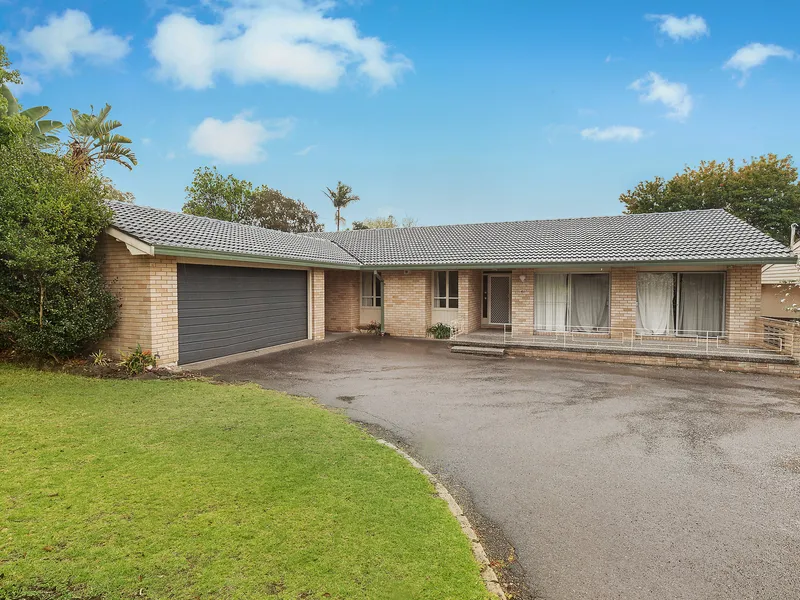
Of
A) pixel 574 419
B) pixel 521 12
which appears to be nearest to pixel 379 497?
pixel 574 419

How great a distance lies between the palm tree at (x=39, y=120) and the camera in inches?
487

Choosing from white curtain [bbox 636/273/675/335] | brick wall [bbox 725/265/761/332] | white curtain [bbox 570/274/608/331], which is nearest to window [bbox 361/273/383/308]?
white curtain [bbox 570/274/608/331]

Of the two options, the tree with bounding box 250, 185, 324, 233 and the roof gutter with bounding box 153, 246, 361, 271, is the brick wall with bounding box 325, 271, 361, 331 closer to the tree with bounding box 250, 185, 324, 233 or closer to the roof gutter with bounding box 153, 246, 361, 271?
the roof gutter with bounding box 153, 246, 361, 271

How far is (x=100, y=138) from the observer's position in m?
20.1

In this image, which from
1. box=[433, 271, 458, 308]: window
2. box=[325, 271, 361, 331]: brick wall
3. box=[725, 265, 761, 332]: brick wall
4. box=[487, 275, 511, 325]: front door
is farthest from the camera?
box=[325, 271, 361, 331]: brick wall

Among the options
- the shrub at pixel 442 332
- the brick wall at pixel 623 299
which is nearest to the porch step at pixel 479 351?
the shrub at pixel 442 332

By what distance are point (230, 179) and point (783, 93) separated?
3838 centimetres

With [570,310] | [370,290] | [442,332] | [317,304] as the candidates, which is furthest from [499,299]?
[317,304]

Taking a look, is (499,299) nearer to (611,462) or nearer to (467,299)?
(467,299)

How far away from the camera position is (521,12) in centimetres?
1545

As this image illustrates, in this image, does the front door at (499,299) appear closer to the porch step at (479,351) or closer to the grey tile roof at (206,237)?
the porch step at (479,351)

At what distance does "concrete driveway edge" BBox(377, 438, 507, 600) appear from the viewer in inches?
118

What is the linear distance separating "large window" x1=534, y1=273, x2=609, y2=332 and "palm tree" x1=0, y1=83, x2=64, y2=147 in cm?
1598

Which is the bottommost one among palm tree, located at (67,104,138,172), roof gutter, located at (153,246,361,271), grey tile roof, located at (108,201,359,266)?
roof gutter, located at (153,246,361,271)
